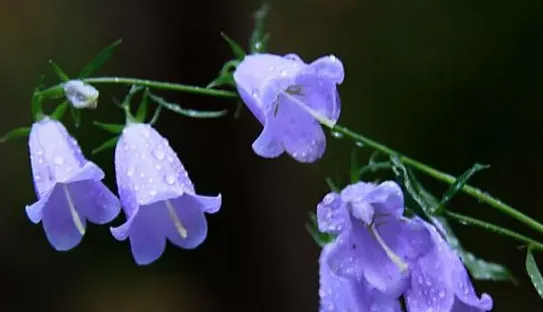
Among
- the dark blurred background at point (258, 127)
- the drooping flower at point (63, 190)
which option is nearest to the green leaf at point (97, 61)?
the drooping flower at point (63, 190)

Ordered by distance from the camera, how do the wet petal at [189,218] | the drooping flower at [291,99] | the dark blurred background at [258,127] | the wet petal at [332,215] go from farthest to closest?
the dark blurred background at [258,127] → the wet petal at [189,218] → the drooping flower at [291,99] → the wet petal at [332,215]

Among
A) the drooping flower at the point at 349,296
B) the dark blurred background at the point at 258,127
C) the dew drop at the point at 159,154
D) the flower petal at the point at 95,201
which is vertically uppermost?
the dew drop at the point at 159,154

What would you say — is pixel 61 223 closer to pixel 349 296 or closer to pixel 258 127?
pixel 349 296

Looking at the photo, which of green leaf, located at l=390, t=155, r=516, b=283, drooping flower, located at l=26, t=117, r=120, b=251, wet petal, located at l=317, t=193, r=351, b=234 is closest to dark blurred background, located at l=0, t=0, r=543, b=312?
green leaf, located at l=390, t=155, r=516, b=283

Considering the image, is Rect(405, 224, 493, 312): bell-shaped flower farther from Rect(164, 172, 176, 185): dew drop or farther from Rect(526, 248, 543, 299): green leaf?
Rect(164, 172, 176, 185): dew drop

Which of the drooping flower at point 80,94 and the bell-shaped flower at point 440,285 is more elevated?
the drooping flower at point 80,94

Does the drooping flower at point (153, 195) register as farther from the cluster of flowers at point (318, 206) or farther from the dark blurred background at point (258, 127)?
the dark blurred background at point (258, 127)

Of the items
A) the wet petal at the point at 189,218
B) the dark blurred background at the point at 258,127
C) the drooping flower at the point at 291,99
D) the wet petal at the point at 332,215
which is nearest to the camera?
the wet petal at the point at 332,215

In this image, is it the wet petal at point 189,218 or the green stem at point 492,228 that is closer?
the green stem at point 492,228
